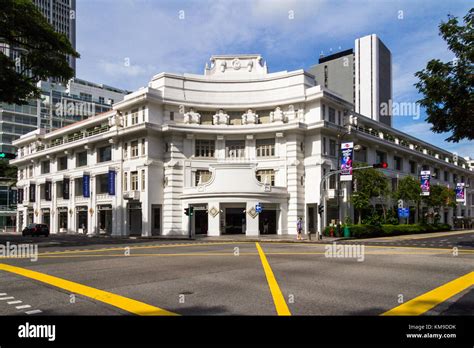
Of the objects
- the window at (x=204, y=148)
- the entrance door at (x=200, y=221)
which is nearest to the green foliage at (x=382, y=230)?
the entrance door at (x=200, y=221)

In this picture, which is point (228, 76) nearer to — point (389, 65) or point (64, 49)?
point (64, 49)

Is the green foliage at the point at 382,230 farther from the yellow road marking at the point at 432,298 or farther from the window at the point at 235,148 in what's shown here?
the yellow road marking at the point at 432,298

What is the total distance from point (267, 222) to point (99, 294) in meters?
34.7

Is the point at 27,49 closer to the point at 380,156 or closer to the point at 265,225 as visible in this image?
the point at 265,225

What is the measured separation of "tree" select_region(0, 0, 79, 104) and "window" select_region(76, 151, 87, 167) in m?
22.8

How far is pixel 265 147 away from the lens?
Result: 45.6 meters

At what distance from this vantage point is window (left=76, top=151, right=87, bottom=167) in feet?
176

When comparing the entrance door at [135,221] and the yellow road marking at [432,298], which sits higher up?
the yellow road marking at [432,298]

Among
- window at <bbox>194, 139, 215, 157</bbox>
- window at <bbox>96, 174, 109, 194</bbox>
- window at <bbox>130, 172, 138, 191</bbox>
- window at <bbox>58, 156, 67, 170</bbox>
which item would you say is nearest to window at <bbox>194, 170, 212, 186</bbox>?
window at <bbox>194, 139, 215, 157</bbox>

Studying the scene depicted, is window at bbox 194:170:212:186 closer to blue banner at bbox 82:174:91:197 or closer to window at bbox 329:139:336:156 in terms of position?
window at bbox 329:139:336:156

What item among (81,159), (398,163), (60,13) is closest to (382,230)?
(398,163)

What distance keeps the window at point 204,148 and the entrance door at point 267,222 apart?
9102 millimetres

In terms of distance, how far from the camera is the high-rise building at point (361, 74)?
412 ft
